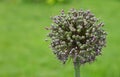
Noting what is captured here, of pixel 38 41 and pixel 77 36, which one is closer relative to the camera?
pixel 77 36

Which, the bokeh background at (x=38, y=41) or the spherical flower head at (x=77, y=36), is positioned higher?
the bokeh background at (x=38, y=41)

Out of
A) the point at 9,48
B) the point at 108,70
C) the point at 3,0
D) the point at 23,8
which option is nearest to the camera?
the point at 108,70

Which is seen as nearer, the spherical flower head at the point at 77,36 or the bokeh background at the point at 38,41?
the spherical flower head at the point at 77,36

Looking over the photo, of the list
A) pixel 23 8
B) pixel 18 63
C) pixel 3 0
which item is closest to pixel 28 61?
pixel 18 63

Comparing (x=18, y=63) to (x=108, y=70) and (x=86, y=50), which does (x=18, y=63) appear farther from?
(x=86, y=50)

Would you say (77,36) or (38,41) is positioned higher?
(38,41)
